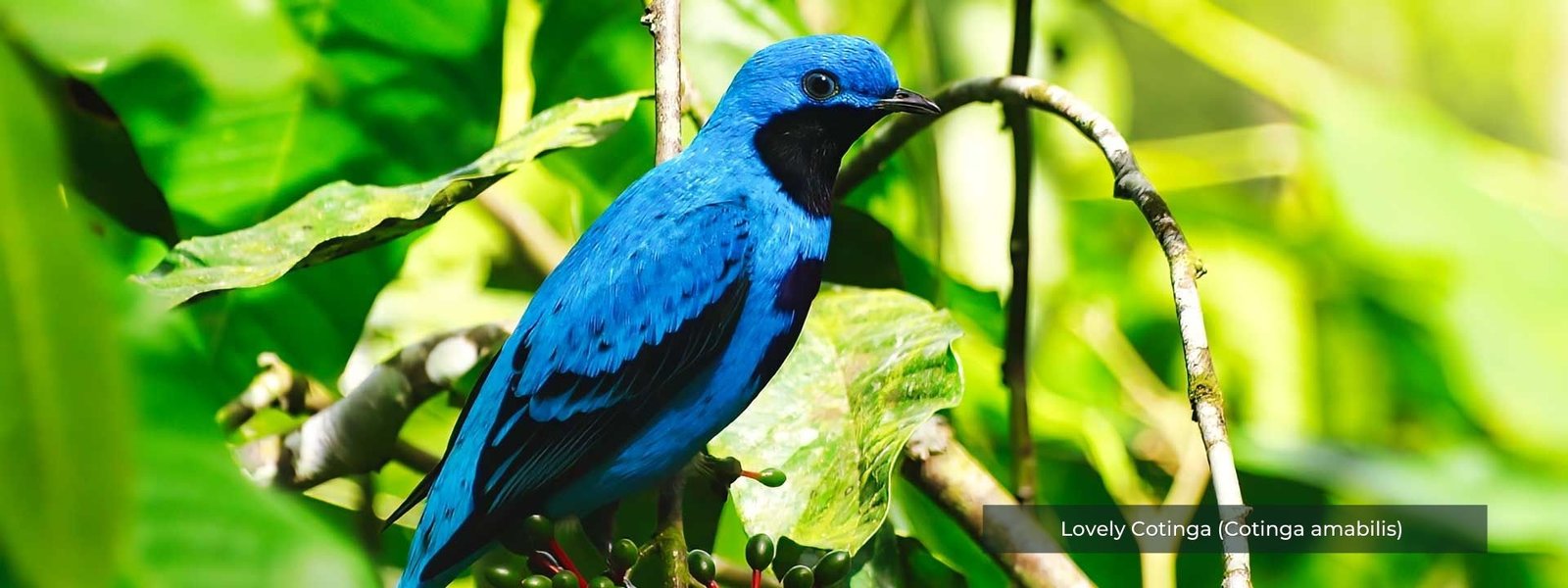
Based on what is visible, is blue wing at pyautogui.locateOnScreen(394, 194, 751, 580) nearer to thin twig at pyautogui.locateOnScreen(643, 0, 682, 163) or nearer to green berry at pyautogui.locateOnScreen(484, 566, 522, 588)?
green berry at pyautogui.locateOnScreen(484, 566, 522, 588)

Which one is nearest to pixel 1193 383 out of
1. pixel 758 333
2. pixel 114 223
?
pixel 758 333

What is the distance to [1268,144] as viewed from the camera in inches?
163

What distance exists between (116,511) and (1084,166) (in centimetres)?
360

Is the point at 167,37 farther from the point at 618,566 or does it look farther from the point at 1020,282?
the point at 1020,282

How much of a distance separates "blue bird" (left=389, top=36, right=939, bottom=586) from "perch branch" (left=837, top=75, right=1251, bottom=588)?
446 millimetres

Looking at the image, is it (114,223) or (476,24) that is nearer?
(114,223)

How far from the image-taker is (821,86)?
2256mm

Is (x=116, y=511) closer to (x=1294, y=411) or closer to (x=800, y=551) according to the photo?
(x=800, y=551)

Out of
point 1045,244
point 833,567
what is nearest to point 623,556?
point 833,567

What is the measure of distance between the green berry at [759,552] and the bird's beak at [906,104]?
0.75 meters

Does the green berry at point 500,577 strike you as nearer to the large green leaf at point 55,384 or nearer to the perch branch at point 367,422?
the perch branch at point 367,422

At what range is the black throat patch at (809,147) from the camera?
2201 mm

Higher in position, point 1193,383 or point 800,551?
point 1193,383

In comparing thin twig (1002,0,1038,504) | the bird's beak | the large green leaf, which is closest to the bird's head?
the bird's beak
